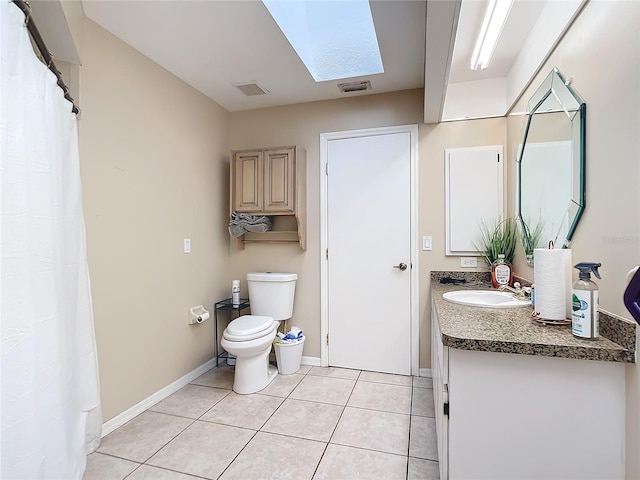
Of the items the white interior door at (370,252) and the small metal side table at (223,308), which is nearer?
the white interior door at (370,252)

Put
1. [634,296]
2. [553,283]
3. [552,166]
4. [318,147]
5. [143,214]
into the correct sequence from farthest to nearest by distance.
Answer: [318,147] < [143,214] < [552,166] < [553,283] < [634,296]

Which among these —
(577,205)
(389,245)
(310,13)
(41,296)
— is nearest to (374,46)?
(310,13)

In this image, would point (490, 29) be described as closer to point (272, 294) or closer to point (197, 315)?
point (272, 294)

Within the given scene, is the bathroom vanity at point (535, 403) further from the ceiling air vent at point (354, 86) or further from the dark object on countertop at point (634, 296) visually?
the ceiling air vent at point (354, 86)

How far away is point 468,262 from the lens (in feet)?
8.61

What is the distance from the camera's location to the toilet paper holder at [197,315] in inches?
104

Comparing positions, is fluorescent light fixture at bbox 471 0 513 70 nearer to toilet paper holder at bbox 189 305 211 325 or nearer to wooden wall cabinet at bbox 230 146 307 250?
wooden wall cabinet at bbox 230 146 307 250

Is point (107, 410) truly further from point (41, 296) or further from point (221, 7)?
point (221, 7)

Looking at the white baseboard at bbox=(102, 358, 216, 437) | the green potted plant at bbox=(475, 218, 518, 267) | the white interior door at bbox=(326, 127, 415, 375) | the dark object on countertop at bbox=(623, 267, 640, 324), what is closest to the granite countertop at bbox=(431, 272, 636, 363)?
the dark object on countertop at bbox=(623, 267, 640, 324)

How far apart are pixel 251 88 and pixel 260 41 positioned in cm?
66

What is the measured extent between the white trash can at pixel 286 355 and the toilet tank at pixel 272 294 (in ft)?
0.73

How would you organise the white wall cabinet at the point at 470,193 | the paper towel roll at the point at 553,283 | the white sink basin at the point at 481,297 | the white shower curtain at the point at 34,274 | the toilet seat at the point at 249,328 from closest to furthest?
the white shower curtain at the point at 34,274
the paper towel roll at the point at 553,283
the white sink basin at the point at 481,297
the toilet seat at the point at 249,328
the white wall cabinet at the point at 470,193

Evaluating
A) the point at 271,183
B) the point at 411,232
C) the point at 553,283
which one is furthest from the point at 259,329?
the point at 553,283

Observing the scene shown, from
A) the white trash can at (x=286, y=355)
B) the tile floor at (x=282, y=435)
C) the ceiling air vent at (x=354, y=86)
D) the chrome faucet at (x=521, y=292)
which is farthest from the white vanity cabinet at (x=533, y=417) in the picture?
the ceiling air vent at (x=354, y=86)
